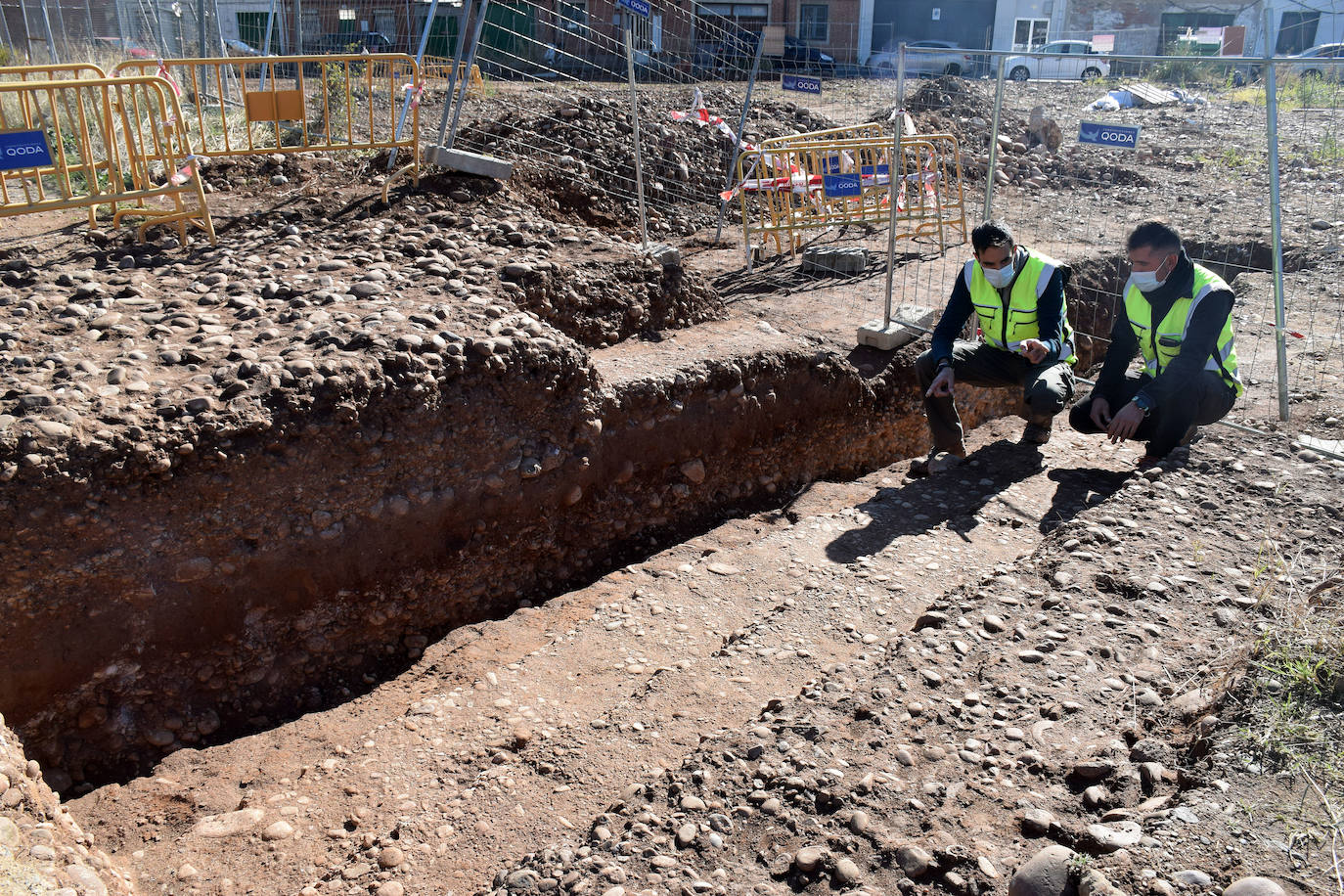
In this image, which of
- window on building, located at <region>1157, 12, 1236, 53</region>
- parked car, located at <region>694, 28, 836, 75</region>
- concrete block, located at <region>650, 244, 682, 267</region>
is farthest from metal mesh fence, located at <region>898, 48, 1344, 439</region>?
window on building, located at <region>1157, 12, 1236, 53</region>

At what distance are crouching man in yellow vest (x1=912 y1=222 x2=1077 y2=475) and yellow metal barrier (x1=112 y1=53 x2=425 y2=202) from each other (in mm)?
4155

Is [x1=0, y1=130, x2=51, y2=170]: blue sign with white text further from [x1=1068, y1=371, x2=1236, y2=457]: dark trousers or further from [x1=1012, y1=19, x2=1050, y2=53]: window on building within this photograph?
[x1=1012, y1=19, x2=1050, y2=53]: window on building

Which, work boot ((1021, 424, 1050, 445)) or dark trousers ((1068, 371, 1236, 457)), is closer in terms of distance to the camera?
dark trousers ((1068, 371, 1236, 457))

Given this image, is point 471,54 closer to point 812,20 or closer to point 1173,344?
point 1173,344

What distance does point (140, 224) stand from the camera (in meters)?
6.02

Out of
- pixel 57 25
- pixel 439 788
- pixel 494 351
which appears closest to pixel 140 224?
pixel 494 351

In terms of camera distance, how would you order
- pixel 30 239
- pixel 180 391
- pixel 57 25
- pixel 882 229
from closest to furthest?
pixel 180 391 < pixel 30 239 < pixel 882 229 < pixel 57 25

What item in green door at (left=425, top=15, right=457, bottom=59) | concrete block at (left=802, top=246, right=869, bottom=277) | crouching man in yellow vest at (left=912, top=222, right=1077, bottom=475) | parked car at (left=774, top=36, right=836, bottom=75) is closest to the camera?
crouching man in yellow vest at (left=912, top=222, right=1077, bottom=475)

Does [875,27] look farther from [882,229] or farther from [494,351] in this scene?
[494,351]

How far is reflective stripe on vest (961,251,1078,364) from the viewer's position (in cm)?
534

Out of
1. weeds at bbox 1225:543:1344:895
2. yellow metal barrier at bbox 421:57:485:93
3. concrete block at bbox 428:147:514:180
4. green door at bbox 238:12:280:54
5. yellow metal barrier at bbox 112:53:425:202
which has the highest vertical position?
green door at bbox 238:12:280:54

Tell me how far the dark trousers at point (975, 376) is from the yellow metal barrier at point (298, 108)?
13.7 ft

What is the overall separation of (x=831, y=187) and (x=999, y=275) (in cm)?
337

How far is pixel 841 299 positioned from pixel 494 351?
13.0 ft
